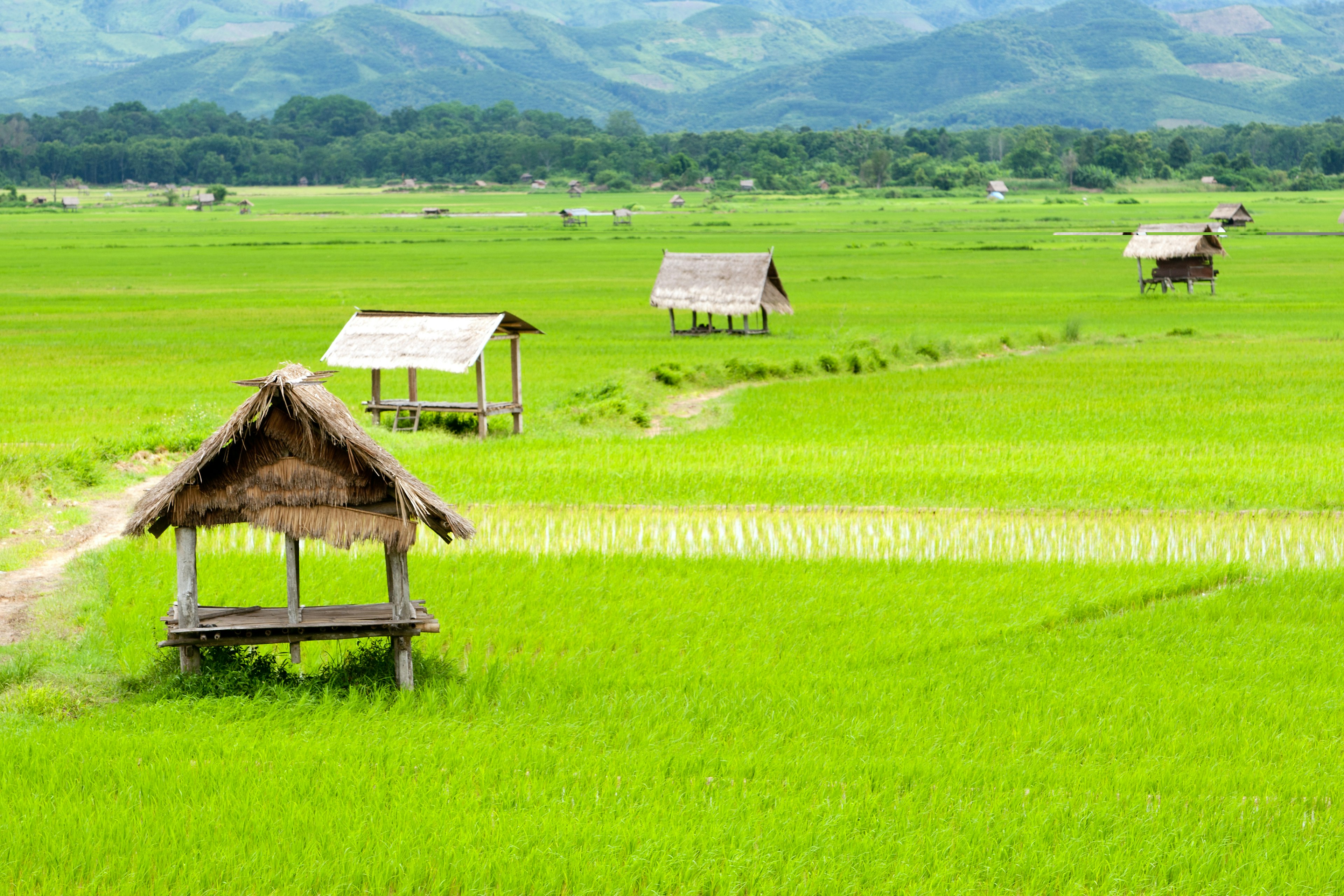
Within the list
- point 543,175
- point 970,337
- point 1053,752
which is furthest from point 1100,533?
point 543,175

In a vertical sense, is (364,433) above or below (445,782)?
above

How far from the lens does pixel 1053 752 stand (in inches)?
273

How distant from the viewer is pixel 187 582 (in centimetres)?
770

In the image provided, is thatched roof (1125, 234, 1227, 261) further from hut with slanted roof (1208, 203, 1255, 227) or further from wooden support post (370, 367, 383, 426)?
hut with slanted roof (1208, 203, 1255, 227)

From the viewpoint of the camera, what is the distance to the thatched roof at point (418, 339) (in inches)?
704

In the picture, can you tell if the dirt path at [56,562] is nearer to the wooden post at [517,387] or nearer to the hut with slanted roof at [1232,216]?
the wooden post at [517,387]

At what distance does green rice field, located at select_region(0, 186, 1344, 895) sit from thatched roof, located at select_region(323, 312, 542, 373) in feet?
3.68

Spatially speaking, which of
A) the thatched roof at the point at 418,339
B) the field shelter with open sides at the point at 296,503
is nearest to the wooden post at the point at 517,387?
the thatched roof at the point at 418,339

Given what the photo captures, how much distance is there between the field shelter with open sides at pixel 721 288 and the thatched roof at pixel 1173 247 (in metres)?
17.2

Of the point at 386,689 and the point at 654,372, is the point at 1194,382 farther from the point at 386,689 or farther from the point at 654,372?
the point at 386,689

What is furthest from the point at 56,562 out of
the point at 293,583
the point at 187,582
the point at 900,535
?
the point at 900,535

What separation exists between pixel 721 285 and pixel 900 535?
20.1 metres

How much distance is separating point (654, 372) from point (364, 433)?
656 inches

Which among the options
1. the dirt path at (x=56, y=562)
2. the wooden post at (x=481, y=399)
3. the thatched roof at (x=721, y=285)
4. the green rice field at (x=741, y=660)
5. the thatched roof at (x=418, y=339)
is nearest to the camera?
the green rice field at (x=741, y=660)
